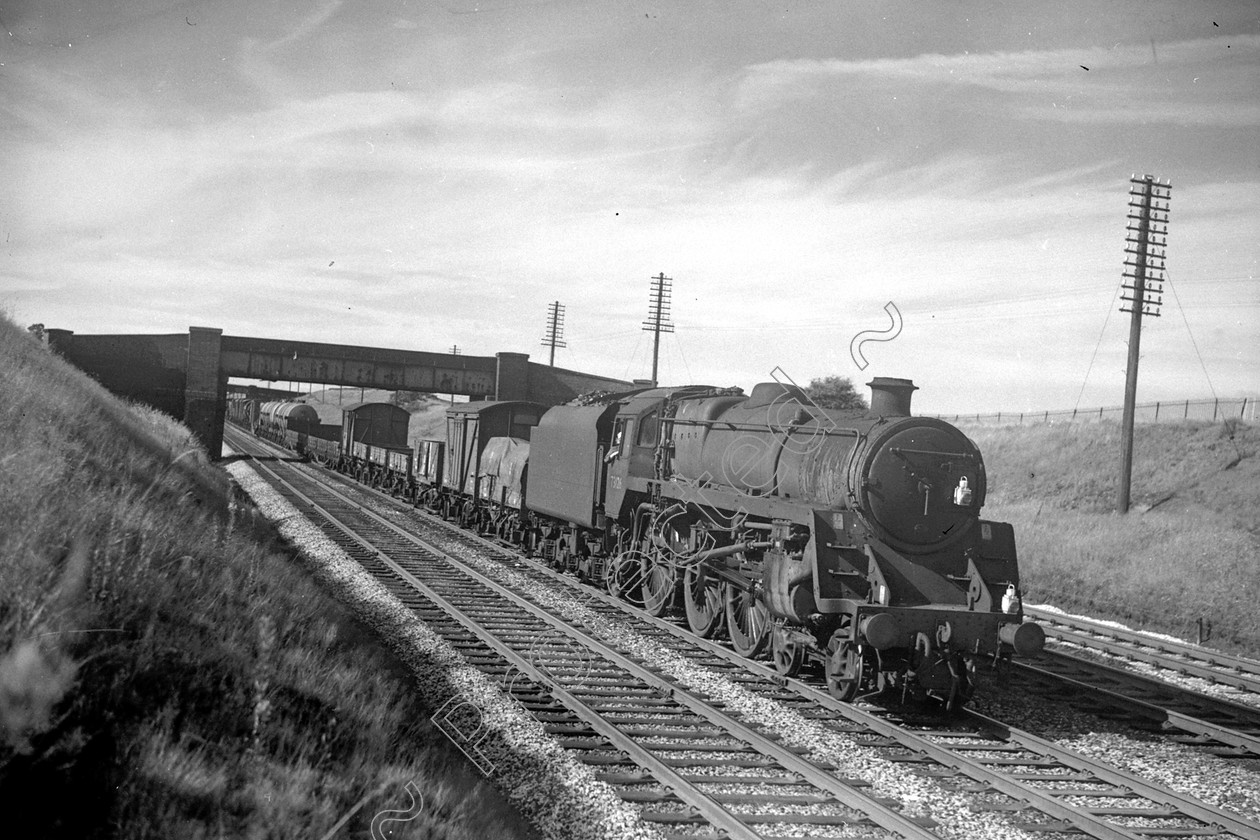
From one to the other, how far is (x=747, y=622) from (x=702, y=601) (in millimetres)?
1288

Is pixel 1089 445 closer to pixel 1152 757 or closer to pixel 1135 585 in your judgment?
pixel 1135 585

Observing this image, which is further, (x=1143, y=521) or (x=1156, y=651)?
(x=1143, y=521)

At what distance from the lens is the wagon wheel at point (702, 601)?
10594 millimetres

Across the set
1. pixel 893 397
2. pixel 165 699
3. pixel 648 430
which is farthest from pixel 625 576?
pixel 165 699

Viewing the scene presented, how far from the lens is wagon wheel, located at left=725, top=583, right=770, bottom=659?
9.49 m

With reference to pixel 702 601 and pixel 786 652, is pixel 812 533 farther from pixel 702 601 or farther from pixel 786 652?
pixel 702 601

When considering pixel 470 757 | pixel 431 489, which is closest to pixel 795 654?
pixel 470 757

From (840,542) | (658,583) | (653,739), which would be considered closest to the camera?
(653,739)

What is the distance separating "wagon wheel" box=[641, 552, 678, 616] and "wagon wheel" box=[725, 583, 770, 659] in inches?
49.3

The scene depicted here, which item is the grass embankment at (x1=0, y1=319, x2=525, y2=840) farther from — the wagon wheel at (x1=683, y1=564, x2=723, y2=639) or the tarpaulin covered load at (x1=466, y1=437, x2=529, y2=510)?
the tarpaulin covered load at (x1=466, y1=437, x2=529, y2=510)

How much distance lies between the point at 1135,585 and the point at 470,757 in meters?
15.1

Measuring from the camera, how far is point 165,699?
4449 millimetres

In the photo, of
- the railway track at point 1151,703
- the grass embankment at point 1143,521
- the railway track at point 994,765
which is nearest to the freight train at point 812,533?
the railway track at point 994,765

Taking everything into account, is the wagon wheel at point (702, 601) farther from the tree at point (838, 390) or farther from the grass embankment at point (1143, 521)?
the tree at point (838, 390)
